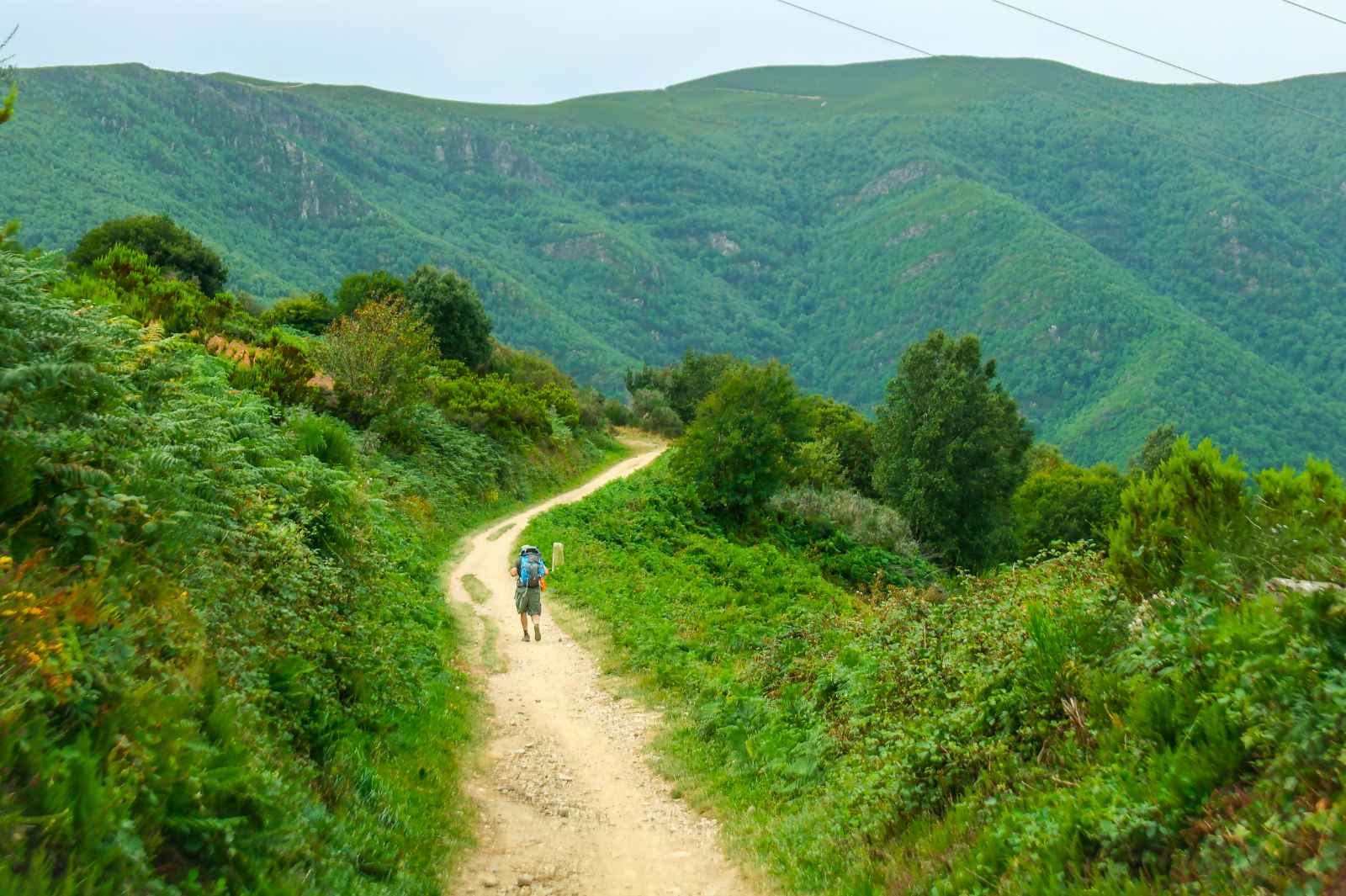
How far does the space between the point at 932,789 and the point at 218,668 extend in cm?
482

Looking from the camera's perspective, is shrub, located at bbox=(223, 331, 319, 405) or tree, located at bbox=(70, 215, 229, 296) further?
tree, located at bbox=(70, 215, 229, 296)

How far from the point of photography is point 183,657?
17.0ft

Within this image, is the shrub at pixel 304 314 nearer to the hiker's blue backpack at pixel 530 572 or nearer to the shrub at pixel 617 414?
the shrub at pixel 617 414

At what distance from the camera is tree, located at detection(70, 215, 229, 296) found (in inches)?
1454

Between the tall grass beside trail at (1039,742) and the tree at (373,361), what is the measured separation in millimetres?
19165

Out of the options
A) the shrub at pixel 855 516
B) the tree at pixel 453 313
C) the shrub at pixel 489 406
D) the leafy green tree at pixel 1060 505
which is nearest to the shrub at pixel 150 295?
the shrub at pixel 489 406

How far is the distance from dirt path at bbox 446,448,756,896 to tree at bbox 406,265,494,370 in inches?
1421

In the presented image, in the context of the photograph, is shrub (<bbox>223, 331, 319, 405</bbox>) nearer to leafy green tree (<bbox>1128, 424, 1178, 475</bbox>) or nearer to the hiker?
the hiker

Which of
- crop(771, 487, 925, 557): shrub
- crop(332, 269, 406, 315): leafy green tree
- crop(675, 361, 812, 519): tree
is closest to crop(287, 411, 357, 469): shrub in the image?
crop(675, 361, 812, 519): tree

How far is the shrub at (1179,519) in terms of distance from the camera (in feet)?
21.6

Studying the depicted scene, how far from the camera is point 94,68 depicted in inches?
6033

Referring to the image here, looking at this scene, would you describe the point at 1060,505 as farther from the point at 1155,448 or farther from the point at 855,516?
the point at 855,516

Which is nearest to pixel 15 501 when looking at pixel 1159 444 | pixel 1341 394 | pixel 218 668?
pixel 218 668

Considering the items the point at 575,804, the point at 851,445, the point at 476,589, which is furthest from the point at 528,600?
the point at 851,445
